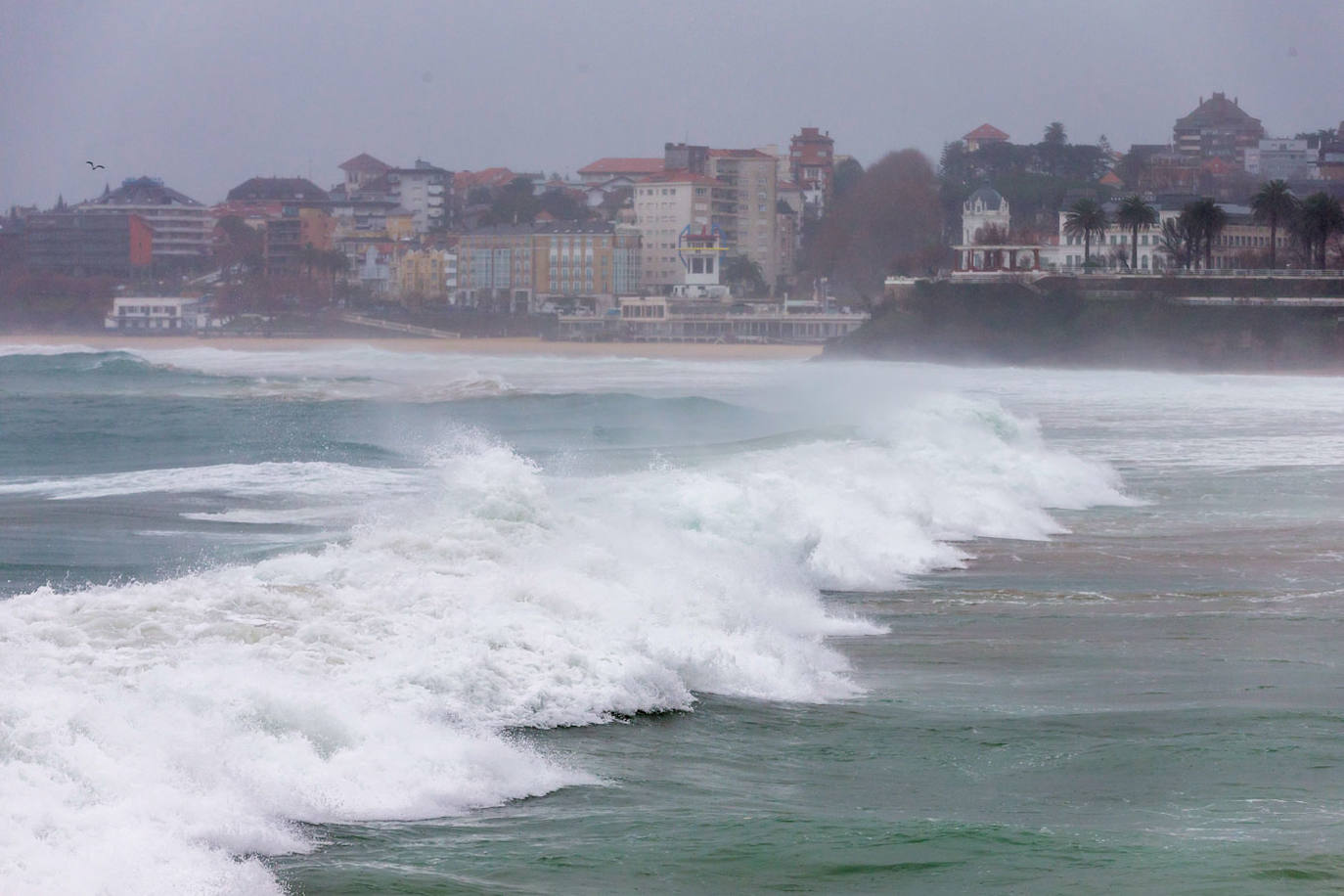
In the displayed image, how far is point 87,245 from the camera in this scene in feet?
390

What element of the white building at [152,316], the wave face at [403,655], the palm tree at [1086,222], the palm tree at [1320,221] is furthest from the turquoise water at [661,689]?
the white building at [152,316]

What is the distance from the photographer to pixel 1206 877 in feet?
19.4

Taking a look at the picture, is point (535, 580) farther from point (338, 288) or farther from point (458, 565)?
point (338, 288)

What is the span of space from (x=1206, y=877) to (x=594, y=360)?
70.6 meters

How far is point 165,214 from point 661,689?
12768 cm

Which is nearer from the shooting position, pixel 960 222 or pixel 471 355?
pixel 471 355

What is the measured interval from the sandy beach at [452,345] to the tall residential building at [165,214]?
1929 cm

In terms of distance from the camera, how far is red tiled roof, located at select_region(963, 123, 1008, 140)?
14538 centimetres

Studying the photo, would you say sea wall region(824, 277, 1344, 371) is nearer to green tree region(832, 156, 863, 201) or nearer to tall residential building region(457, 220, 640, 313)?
tall residential building region(457, 220, 640, 313)

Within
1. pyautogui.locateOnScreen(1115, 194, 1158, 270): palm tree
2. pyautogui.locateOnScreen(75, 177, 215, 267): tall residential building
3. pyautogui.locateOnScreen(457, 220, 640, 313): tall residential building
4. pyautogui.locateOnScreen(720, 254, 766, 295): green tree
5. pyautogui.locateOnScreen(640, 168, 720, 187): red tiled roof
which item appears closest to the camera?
pyautogui.locateOnScreen(1115, 194, 1158, 270): palm tree

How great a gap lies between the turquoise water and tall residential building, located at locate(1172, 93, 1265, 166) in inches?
5380

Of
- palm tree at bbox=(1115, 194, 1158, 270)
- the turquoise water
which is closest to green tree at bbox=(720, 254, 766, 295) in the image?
palm tree at bbox=(1115, 194, 1158, 270)

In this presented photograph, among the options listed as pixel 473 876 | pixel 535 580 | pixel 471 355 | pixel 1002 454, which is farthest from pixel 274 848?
pixel 471 355

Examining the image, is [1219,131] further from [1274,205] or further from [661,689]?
[661,689]
